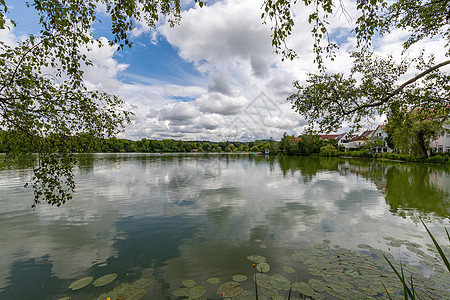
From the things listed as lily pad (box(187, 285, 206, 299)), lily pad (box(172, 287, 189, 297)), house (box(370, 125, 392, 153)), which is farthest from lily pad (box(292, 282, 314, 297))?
house (box(370, 125, 392, 153))

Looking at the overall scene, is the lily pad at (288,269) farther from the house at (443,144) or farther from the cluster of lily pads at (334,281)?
the house at (443,144)

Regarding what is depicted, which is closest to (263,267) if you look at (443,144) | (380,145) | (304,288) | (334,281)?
(304,288)

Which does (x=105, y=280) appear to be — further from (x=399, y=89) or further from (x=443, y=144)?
(x=443, y=144)

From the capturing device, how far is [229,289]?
18.7 ft

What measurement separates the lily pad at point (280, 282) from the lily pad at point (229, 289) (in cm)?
91

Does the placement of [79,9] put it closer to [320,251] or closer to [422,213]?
→ [320,251]

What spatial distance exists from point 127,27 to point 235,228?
8856mm

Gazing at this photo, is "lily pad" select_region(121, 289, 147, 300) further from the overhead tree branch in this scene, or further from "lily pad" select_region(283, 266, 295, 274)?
the overhead tree branch

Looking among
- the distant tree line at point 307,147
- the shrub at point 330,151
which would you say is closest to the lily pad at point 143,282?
the distant tree line at point 307,147

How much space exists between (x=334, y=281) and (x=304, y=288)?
2.95 ft

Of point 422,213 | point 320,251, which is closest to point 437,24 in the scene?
point 422,213

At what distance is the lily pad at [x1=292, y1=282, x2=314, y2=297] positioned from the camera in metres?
5.36

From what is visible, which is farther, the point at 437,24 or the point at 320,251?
the point at 437,24

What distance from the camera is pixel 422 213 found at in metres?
11.9
